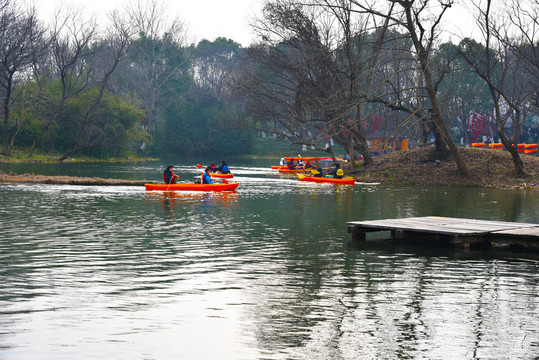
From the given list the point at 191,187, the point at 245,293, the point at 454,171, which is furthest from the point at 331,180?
the point at 245,293

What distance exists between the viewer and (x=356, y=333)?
858cm

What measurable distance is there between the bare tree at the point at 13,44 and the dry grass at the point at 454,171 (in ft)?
101

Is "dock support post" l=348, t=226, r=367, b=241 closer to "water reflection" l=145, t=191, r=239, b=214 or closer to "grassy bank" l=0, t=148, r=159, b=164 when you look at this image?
"water reflection" l=145, t=191, r=239, b=214

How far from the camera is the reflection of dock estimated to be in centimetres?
1536

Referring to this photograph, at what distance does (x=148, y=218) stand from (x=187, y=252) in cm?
677

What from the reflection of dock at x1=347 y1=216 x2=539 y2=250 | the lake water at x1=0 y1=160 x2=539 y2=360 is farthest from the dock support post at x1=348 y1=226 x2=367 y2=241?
the lake water at x1=0 y1=160 x2=539 y2=360

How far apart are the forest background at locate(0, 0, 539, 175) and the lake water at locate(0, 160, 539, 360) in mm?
13634

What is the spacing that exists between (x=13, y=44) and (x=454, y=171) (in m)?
38.5

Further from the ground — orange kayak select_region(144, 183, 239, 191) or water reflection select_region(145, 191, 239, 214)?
orange kayak select_region(144, 183, 239, 191)

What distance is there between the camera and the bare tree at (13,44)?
191 ft

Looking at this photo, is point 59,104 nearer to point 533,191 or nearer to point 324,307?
point 533,191

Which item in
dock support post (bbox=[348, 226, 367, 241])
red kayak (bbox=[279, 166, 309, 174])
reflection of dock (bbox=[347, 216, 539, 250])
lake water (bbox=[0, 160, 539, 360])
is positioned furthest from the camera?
red kayak (bbox=[279, 166, 309, 174])

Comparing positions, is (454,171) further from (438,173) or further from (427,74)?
(427,74)

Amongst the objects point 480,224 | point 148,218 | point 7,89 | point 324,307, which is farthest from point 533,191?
point 7,89
